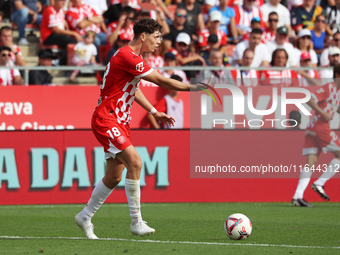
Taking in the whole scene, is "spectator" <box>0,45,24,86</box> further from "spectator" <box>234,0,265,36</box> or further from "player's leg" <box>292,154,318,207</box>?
"spectator" <box>234,0,265,36</box>

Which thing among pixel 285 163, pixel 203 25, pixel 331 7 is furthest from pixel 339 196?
pixel 331 7

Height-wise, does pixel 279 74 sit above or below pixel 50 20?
below

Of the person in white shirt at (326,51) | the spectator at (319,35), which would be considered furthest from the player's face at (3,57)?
the spectator at (319,35)

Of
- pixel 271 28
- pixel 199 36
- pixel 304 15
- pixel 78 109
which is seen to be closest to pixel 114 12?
pixel 199 36

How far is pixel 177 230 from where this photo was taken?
367 inches

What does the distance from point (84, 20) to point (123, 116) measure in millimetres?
8918

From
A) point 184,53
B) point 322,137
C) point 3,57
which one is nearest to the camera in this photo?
point 322,137

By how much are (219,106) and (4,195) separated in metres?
4.57

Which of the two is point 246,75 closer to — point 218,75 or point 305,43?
point 218,75

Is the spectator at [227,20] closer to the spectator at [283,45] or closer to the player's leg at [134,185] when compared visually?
the spectator at [283,45]

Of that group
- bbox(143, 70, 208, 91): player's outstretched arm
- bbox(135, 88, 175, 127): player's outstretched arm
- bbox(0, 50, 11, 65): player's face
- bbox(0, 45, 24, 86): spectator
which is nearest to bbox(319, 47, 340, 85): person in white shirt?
bbox(0, 45, 24, 86): spectator

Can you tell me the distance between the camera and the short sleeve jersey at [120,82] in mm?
8070

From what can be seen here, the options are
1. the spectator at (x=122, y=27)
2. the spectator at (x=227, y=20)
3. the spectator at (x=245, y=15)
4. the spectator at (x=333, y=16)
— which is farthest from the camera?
the spectator at (x=333, y=16)

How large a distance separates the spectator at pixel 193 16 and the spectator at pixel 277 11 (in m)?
1.83
